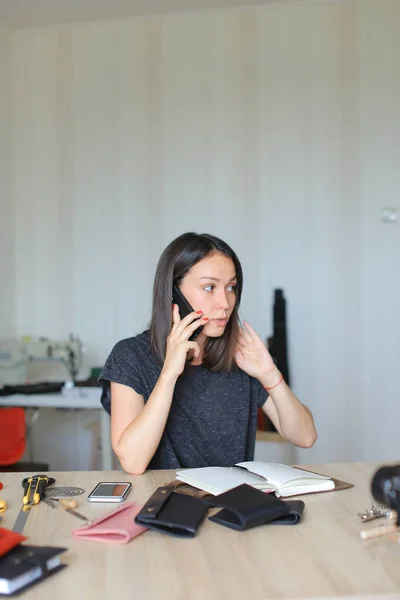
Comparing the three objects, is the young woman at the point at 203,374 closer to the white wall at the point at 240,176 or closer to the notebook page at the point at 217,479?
the notebook page at the point at 217,479

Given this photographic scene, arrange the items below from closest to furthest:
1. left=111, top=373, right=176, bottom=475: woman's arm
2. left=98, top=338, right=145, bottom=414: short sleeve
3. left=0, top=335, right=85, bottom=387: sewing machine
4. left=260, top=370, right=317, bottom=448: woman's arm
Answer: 1. left=111, top=373, right=176, bottom=475: woman's arm
2. left=98, top=338, right=145, bottom=414: short sleeve
3. left=260, top=370, right=317, bottom=448: woman's arm
4. left=0, top=335, right=85, bottom=387: sewing machine

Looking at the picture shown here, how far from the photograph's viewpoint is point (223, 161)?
4277mm

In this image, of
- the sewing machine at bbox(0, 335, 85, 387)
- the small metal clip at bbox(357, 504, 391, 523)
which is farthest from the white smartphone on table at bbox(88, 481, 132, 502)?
the sewing machine at bbox(0, 335, 85, 387)

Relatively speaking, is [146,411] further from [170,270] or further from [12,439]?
[12,439]

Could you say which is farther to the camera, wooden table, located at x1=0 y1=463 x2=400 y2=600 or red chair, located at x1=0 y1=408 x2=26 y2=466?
red chair, located at x1=0 y1=408 x2=26 y2=466

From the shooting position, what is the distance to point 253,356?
6.48 ft

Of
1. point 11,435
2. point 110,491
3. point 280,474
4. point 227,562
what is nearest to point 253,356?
point 280,474

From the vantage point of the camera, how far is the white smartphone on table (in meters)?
1.45

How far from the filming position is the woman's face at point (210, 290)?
1.88 m

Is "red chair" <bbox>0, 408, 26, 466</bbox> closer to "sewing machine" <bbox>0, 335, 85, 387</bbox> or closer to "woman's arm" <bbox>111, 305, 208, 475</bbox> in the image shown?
"sewing machine" <bbox>0, 335, 85, 387</bbox>

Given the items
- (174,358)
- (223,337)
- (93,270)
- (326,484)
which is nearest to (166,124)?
(93,270)

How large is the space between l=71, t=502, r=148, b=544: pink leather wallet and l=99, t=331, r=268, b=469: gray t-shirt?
0.56 m

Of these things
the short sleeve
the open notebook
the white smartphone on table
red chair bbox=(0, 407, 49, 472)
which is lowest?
red chair bbox=(0, 407, 49, 472)

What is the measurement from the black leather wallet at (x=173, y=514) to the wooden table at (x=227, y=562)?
2cm
